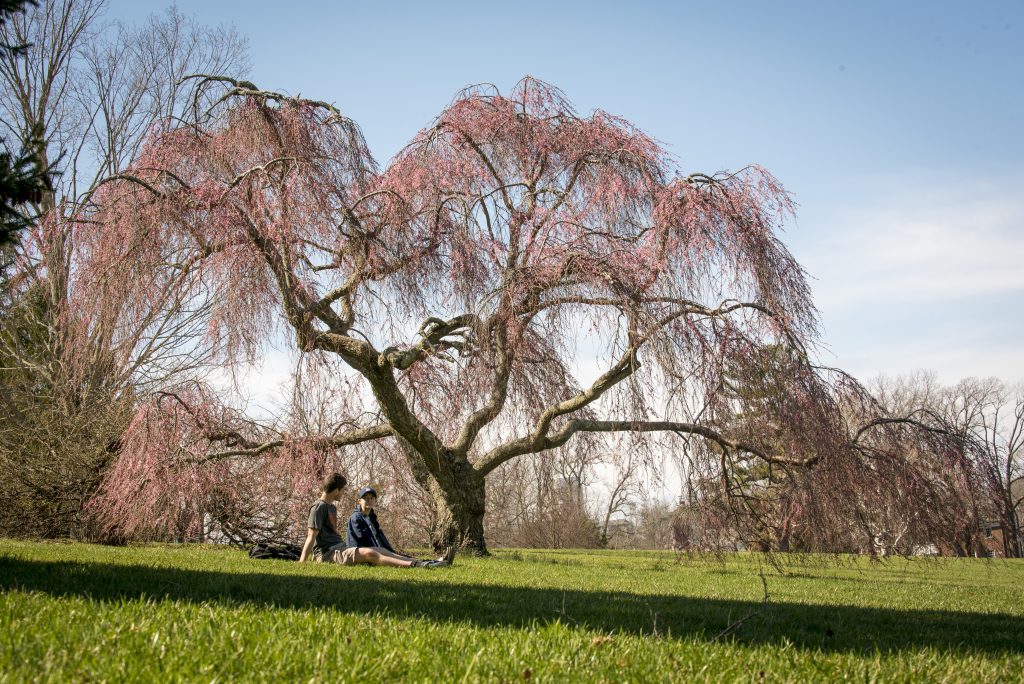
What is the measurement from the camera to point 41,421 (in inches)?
507

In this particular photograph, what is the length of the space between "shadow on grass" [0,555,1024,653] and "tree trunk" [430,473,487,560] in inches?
250

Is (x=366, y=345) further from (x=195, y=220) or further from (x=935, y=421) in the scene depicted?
(x=935, y=421)

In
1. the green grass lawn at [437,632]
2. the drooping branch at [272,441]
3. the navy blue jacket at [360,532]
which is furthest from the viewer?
the drooping branch at [272,441]

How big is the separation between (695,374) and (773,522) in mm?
3456

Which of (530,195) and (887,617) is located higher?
(530,195)

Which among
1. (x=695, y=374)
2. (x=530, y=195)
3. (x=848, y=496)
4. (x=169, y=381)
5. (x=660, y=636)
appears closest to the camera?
(x=660, y=636)

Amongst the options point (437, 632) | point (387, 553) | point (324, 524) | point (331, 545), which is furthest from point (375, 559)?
point (437, 632)

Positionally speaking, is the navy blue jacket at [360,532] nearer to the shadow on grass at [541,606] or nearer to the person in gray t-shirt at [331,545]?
the person in gray t-shirt at [331,545]

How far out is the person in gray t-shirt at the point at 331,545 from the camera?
359 inches

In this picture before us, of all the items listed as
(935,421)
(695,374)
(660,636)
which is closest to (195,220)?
(695,374)

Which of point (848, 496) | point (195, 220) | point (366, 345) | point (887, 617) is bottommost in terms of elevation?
point (887, 617)

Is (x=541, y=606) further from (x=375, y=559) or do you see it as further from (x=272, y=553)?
(x=272, y=553)

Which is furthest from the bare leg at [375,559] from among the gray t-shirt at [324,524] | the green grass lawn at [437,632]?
the green grass lawn at [437,632]

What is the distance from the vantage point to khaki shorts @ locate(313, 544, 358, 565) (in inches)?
359
